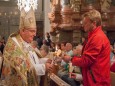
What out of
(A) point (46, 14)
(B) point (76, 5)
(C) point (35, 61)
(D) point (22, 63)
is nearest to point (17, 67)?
(D) point (22, 63)

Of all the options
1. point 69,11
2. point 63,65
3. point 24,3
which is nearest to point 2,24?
point 24,3

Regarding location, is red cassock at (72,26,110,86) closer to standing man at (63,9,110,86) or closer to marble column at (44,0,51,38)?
standing man at (63,9,110,86)

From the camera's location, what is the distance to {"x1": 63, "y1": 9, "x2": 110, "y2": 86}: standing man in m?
4.23

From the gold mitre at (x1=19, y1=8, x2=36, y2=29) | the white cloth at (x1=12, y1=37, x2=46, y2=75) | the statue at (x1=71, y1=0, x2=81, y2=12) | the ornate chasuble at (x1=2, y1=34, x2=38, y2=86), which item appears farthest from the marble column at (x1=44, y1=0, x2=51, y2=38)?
the ornate chasuble at (x1=2, y1=34, x2=38, y2=86)

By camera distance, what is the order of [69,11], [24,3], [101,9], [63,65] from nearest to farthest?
[63,65], [101,9], [69,11], [24,3]

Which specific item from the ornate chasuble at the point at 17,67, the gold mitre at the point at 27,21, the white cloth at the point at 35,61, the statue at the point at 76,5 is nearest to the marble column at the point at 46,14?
the statue at the point at 76,5

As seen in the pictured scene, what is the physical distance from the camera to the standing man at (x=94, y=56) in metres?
4.23

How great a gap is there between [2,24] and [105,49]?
18.6 m

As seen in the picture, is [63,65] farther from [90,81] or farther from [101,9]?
[90,81]

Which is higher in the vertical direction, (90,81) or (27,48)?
(27,48)

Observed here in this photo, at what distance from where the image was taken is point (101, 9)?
9.77 m

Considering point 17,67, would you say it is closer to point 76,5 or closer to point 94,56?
point 94,56

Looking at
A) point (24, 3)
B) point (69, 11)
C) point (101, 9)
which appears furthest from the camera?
point (24, 3)

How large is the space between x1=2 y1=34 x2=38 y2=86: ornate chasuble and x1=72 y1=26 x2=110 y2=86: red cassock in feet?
2.00
